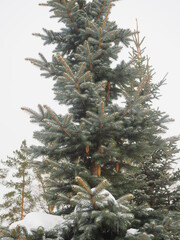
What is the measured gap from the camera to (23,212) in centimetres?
1525

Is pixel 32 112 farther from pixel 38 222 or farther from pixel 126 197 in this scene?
pixel 126 197

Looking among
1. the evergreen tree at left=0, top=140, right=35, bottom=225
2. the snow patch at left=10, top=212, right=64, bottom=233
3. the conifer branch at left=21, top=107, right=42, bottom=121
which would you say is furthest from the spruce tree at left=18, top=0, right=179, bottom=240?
the evergreen tree at left=0, top=140, right=35, bottom=225

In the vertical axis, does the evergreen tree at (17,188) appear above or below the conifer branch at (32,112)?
below

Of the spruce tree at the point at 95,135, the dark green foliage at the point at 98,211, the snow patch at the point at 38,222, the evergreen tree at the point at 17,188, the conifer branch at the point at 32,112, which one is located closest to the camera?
the dark green foliage at the point at 98,211

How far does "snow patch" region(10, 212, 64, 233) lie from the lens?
3.09 meters

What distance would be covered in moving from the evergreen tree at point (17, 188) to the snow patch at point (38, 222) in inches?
468

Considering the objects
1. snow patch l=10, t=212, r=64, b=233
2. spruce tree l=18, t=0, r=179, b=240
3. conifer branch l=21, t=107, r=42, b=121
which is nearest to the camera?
spruce tree l=18, t=0, r=179, b=240

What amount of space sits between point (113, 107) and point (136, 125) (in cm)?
61

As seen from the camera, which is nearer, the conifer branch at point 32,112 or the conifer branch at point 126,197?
the conifer branch at point 126,197

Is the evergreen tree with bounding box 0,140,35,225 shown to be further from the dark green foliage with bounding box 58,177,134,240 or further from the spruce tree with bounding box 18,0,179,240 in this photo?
the dark green foliage with bounding box 58,177,134,240

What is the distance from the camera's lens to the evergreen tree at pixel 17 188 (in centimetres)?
1479

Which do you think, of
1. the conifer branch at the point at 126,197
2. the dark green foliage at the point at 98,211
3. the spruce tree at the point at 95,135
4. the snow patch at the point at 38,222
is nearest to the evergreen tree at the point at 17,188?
the spruce tree at the point at 95,135

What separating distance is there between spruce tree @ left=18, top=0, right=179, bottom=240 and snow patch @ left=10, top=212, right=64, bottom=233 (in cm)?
26

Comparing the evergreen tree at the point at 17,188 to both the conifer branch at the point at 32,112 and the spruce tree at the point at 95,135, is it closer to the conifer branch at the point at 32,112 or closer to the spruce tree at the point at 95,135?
the spruce tree at the point at 95,135
